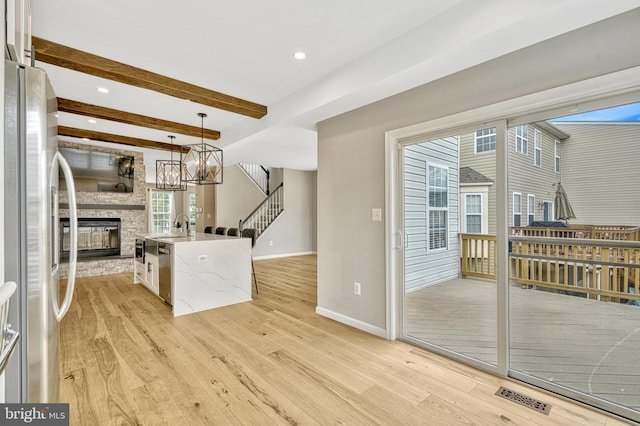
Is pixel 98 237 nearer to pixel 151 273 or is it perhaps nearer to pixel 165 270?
pixel 151 273

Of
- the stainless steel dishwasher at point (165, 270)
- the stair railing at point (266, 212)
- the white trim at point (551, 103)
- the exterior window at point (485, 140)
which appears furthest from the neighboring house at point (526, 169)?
the stair railing at point (266, 212)

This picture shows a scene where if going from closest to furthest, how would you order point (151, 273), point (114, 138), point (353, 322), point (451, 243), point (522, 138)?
point (522, 138)
point (451, 243)
point (353, 322)
point (151, 273)
point (114, 138)

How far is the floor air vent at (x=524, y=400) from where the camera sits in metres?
1.88

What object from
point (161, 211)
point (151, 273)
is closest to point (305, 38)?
point (151, 273)

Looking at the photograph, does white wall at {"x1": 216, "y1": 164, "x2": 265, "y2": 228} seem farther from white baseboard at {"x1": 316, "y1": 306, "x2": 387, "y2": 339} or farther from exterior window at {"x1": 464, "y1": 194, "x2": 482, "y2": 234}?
exterior window at {"x1": 464, "y1": 194, "x2": 482, "y2": 234}

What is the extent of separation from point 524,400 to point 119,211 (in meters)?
7.44

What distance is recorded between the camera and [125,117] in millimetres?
4371

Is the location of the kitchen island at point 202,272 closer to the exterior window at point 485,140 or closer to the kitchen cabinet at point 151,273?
the kitchen cabinet at point 151,273

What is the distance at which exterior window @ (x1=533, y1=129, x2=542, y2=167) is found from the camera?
217 cm

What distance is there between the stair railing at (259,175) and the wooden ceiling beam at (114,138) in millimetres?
2798

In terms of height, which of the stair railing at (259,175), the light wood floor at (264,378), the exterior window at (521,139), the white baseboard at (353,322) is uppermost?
the stair railing at (259,175)

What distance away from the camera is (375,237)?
309cm

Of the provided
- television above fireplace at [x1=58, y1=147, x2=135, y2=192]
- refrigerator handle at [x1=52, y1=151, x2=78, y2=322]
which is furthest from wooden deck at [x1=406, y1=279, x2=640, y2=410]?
television above fireplace at [x1=58, y1=147, x2=135, y2=192]

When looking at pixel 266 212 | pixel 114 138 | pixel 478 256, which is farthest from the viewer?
pixel 266 212
